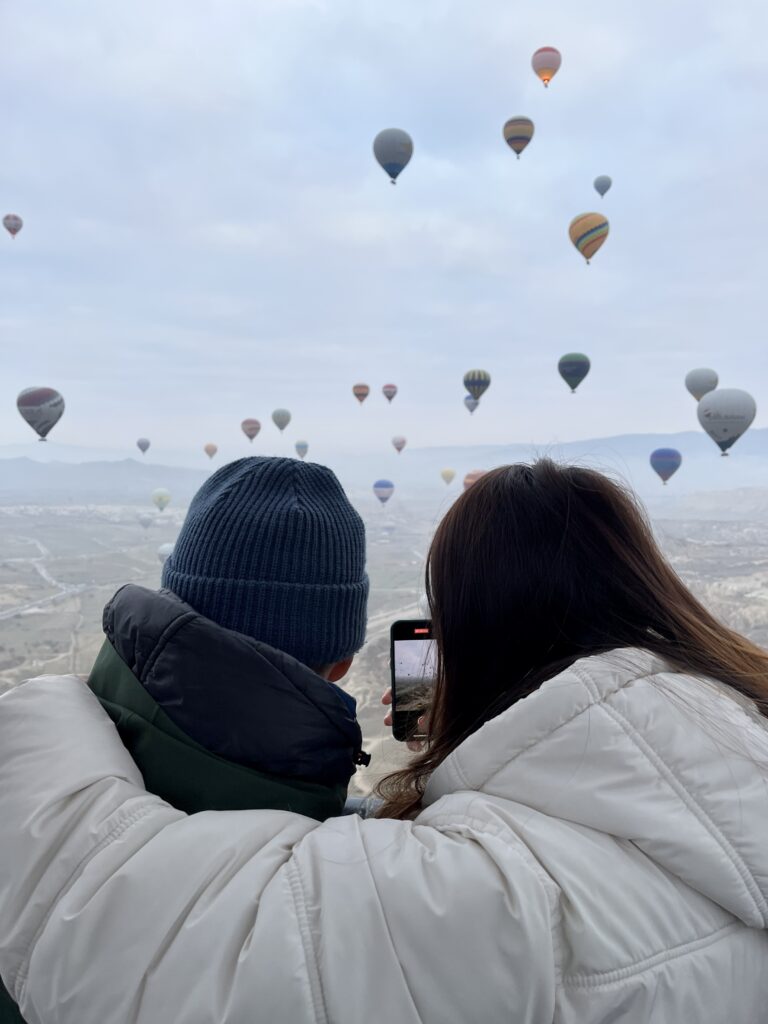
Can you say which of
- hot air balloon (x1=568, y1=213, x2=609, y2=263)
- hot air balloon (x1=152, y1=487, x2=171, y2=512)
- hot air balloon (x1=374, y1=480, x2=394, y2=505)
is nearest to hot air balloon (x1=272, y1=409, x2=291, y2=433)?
hot air balloon (x1=374, y1=480, x2=394, y2=505)

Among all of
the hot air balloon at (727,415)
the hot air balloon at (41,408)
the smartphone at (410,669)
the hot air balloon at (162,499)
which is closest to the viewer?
the smartphone at (410,669)

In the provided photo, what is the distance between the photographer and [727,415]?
8078 millimetres

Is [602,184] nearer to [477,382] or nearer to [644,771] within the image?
[477,382]

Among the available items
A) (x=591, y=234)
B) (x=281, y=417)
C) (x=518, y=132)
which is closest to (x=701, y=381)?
(x=591, y=234)

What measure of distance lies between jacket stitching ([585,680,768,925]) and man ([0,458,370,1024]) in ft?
0.63

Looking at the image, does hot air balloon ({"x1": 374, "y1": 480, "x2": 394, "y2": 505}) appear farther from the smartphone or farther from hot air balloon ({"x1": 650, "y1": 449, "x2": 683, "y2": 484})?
the smartphone

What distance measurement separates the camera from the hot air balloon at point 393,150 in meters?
9.49

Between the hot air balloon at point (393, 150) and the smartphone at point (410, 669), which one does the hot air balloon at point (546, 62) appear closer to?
the hot air balloon at point (393, 150)

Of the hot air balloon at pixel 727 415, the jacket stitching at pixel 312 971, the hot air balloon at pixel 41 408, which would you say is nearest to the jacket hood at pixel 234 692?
the jacket stitching at pixel 312 971

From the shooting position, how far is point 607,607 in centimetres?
60

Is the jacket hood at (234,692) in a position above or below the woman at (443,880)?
above

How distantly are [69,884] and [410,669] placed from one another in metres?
0.61

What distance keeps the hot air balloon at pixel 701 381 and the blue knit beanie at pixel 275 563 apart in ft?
33.3

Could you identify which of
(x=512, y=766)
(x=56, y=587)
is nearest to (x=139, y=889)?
(x=512, y=766)
